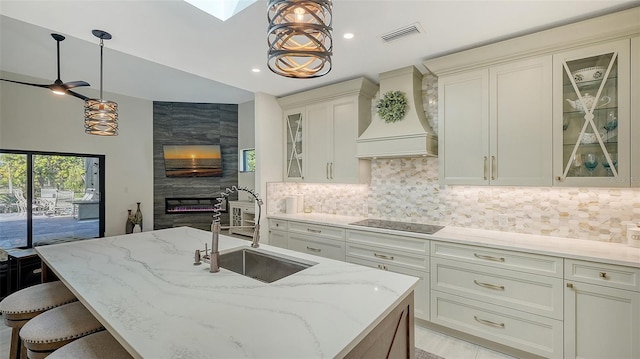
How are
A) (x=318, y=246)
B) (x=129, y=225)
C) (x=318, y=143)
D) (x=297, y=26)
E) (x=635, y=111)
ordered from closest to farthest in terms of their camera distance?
(x=297, y=26) < (x=635, y=111) < (x=318, y=246) < (x=318, y=143) < (x=129, y=225)

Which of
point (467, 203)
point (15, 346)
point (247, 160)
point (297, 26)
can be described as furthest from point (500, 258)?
point (247, 160)

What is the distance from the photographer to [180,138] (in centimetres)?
581

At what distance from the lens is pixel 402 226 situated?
294cm

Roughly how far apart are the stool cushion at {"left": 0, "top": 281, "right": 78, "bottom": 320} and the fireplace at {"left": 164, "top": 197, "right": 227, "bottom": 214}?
12.8 ft

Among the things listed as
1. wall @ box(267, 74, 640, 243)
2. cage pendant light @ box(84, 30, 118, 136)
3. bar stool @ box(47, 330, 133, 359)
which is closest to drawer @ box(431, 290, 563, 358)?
wall @ box(267, 74, 640, 243)

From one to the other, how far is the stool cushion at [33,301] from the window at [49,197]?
8.17 feet

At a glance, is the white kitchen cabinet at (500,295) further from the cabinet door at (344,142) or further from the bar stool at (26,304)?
the bar stool at (26,304)

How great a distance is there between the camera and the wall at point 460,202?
2.23m

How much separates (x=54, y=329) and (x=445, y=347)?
2.65m

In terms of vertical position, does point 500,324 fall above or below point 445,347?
above

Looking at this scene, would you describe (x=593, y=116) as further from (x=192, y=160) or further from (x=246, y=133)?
(x=192, y=160)

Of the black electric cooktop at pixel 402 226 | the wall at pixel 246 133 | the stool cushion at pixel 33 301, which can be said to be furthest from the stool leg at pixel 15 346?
the wall at pixel 246 133

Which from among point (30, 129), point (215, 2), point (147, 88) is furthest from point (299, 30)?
point (30, 129)

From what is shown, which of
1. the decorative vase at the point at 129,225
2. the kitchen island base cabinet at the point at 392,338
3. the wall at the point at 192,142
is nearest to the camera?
the kitchen island base cabinet at the point at 392,338
